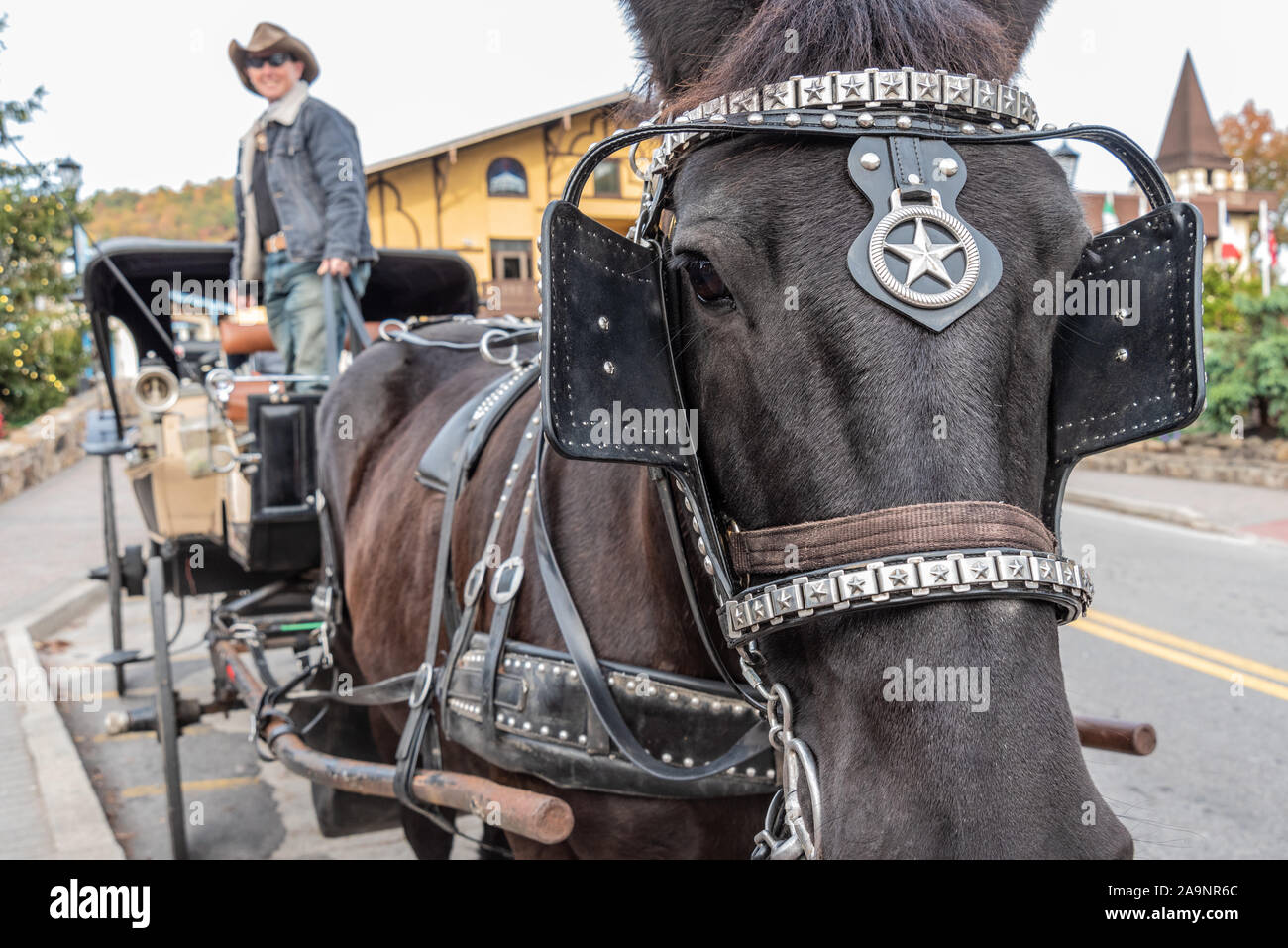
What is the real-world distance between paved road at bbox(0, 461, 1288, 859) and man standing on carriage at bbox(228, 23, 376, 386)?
6.97ft

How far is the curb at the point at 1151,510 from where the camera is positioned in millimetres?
9961

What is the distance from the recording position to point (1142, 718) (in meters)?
4.93

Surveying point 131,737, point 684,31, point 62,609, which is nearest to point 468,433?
point 684,31

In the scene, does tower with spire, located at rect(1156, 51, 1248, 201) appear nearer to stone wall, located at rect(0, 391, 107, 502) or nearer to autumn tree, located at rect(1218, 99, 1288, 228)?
autumn tree, located at rect(1218, 99, 1288, 228)

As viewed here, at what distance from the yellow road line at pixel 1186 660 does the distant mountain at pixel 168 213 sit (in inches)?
872

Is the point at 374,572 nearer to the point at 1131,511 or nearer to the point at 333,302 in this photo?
the point at 333,302

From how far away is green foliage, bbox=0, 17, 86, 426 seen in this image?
46.0 ft

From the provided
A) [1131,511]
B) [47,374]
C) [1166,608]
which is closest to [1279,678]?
[1166,608]

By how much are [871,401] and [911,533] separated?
0.18m

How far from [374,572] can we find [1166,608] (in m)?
6.04

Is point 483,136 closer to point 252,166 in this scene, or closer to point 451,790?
point 252,166

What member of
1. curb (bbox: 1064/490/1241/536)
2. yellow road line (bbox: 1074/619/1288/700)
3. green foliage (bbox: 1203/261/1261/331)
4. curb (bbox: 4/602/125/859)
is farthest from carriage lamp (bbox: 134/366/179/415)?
green foliage (bbox: 1203/261/1261/331)

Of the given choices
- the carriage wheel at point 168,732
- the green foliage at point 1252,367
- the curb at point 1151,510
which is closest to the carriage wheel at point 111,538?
the carriage wheel at point 168,732

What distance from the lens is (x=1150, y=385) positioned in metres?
1.53
